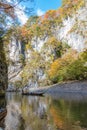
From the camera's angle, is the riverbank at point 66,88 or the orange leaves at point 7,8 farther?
the riverbank at point 66,88

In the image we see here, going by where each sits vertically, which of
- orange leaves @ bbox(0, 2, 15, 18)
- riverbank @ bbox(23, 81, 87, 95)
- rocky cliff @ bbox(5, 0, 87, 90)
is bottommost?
riverbank @ bbox(23, 81, 87, 95)

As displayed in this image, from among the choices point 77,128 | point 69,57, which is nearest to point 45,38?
point 69,57

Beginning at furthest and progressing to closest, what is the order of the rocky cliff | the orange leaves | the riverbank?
the rocky cliff
the riverbank
the orange leaves

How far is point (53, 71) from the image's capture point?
83.9 meters

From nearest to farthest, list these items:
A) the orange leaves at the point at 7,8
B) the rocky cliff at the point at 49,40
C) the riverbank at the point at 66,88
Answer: the orange leaves at the point at 7,8, the riverbank at the point at 66,88, the rocky cliff at the point at 49,40

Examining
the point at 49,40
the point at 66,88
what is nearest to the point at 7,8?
the point at 66,88

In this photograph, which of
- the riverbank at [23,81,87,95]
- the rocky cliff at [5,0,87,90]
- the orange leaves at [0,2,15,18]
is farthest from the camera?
the rocky cliff at [5,0,87,90]

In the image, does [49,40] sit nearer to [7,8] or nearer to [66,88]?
[66,88]

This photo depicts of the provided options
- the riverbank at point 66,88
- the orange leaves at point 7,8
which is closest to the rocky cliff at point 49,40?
the riverbank at point 66,88

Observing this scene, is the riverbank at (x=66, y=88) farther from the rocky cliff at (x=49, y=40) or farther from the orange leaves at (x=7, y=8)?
the orange leaves at (x=7, y=8)

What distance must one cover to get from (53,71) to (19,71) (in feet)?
103

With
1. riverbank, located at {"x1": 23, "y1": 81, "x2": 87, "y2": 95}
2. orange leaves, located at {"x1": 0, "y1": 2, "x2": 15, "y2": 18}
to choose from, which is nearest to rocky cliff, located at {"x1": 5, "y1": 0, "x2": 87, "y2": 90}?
riverbank, located at {"x1": 23, "y1": 81, "x2": 87, "y2": 95}

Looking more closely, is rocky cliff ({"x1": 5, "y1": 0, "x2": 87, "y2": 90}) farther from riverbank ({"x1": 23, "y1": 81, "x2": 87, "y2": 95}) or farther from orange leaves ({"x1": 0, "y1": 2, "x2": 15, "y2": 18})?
orange leaves ({"x1": 0, "y1": 2, "x2": 15, "y2": 18})

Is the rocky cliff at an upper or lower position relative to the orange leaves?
upper
